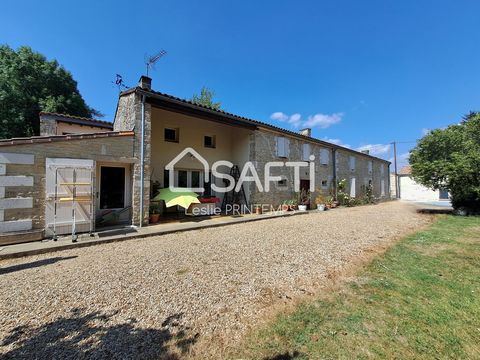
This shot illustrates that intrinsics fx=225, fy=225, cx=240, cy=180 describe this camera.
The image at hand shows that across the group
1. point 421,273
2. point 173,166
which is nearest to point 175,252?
point 421,273

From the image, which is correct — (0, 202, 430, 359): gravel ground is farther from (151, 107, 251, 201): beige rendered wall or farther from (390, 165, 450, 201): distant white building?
(390, 165, 450, 201): distant white building

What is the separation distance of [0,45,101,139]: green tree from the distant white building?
115 feet

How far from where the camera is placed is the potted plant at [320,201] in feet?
45.9

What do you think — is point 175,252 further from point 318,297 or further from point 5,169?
point 5,169

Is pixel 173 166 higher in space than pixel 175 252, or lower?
higher

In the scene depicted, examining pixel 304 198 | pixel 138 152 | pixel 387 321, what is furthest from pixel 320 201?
pixel 387 321

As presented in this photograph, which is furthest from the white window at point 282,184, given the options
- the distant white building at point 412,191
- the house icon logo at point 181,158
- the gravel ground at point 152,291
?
the distant white building at point 412,191

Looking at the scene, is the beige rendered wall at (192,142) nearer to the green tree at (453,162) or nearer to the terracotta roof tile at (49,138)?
the terracotta roof tile at (49,138)

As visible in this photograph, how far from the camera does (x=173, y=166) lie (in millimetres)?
10969

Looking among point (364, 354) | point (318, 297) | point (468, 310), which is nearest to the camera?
point (364, 354)

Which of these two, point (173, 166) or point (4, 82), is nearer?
point (173, 166)

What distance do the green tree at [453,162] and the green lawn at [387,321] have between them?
9316 millimetres

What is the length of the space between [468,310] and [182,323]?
3628 mm

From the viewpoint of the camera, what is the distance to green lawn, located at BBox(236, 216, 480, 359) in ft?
7.27
